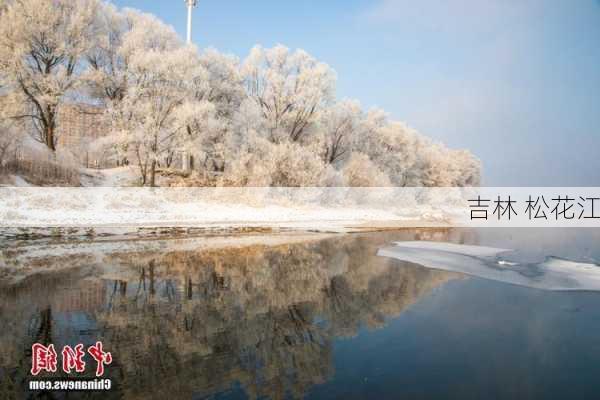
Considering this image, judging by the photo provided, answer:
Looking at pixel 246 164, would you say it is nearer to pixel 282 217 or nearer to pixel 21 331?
pixel 282 217

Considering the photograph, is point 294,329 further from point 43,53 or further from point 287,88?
point 287,88

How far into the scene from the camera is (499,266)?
44.7 feet

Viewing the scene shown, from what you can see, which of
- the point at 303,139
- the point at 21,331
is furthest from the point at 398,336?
the point at 303,139

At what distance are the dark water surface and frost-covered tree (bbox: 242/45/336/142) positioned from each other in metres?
27.2

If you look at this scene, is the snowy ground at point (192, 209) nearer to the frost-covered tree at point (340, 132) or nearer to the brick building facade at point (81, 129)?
the frost-covered tree at point (340, 132)

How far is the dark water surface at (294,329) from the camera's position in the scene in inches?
208

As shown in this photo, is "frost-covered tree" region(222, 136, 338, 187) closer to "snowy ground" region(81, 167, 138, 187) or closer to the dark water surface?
"snowy ground" region(81, 167, 138, 187)

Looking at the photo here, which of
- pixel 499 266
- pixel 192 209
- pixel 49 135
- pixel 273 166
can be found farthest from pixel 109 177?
pixel 499 266

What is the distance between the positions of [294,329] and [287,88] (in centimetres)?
3330

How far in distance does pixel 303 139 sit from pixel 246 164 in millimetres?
7804

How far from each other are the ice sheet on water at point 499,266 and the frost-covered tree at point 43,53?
27110 millimetres

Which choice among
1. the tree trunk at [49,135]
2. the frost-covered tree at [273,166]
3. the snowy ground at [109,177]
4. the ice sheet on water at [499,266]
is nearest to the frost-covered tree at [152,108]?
the snowy ground at [109,177]

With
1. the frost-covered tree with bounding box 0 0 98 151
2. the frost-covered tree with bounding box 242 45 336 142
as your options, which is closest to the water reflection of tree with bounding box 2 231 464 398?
the frost-covered tree with bounding box 0 0 98 151

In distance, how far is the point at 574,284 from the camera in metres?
11.2
